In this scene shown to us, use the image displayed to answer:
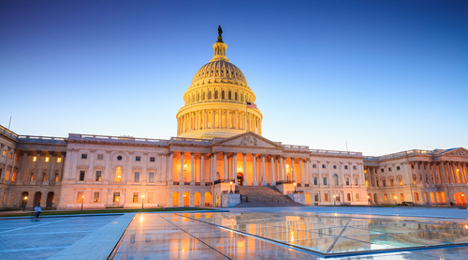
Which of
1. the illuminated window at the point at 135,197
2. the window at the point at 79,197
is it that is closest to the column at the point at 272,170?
the illuminated window at the point at 135,197

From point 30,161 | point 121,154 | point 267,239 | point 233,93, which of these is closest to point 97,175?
point 121,154

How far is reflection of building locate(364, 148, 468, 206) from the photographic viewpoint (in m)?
81.6

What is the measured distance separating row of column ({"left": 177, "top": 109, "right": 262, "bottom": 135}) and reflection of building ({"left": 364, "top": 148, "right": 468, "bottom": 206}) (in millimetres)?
45567

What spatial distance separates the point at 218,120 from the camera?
8525 cm

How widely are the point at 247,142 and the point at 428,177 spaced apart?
5751cm

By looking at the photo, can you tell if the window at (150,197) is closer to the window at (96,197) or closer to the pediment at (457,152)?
the window at (96,197)

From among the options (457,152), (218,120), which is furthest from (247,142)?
(457,152)

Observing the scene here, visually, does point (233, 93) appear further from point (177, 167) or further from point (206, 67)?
point (177, 167)

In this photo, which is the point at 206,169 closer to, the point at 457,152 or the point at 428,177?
the point at 428,177

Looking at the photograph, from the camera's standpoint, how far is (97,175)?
63906 millimetres

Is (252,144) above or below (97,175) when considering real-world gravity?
above

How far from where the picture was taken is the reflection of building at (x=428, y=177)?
8162cm

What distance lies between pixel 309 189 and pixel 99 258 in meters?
72.1

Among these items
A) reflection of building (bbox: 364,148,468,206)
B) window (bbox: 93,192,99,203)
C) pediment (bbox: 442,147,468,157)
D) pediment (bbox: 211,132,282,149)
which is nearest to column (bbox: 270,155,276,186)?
pediment (bbox: 211,132,282,149)
